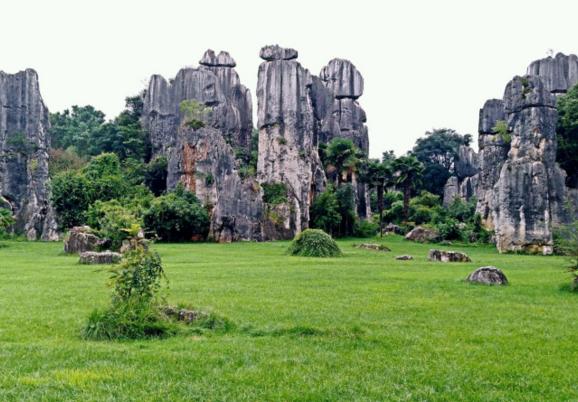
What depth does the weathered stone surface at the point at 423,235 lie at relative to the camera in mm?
46906

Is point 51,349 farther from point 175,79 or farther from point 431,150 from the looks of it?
point 431,150

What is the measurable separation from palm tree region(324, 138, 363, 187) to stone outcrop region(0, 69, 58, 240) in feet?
87.3

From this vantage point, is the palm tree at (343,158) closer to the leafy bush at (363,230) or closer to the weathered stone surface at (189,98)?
the leafy bush at (363,230)

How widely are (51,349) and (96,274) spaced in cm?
1131

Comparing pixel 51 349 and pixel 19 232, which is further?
pixel 19 232

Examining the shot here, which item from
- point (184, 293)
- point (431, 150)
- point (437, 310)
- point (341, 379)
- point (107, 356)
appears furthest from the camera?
point (431, 150)

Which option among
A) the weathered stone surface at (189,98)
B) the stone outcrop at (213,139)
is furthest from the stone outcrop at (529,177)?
the weathered stone surface at (189,98)

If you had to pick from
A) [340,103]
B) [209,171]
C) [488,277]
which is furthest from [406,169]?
[488,277]

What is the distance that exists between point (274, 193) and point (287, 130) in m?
6.36

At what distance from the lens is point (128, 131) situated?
68000mm

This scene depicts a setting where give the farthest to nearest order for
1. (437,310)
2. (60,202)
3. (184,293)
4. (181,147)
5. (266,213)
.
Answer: (181,147)
(266,213)
(60,202)
(184,293)
(437,310)

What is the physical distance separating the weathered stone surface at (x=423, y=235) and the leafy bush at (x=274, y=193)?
1075cm

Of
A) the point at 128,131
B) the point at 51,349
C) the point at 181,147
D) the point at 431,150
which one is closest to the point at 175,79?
the point at 128,131

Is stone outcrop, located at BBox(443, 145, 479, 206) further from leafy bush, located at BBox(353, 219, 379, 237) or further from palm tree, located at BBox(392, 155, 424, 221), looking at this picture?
leafy bush, located at BBox(353, 219, 379, 237)
